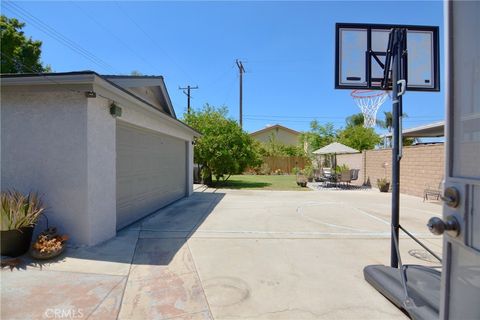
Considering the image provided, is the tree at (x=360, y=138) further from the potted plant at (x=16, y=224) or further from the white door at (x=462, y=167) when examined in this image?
the white door at (x=462, y=167)

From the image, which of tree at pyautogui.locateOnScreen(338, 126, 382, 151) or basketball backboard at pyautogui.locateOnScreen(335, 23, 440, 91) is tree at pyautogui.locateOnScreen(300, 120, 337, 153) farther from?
basketball backboard at pyautogui.locateOnScreen(335, 23, 440, 91)

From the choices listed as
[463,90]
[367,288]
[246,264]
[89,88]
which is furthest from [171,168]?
[463,90]

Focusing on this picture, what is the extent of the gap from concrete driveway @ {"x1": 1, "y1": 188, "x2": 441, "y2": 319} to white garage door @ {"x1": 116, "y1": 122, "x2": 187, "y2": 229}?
24.5 inches

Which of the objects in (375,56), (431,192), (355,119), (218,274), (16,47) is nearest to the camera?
(218,274)

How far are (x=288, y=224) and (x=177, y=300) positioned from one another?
4.25m

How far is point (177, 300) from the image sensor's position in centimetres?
332

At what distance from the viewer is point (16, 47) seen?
55.4ft

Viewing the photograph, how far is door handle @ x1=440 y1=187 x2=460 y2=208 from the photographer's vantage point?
155 centimetres

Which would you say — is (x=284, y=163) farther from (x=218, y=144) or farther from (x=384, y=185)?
(x=384, y=185)

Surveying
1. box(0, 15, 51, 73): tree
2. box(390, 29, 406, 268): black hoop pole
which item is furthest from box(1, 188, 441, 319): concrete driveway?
box(0, 15, 51, 73): tree

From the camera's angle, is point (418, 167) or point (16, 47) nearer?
point (418, 167)

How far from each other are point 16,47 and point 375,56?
67.5 feet

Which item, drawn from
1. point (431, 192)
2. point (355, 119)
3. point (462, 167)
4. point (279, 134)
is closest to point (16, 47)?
point (462, 167)

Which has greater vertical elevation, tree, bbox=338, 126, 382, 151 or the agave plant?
tree, bbox=338, 126, 382, 151
